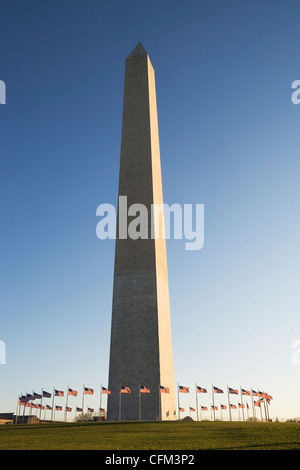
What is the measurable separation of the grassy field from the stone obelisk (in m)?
9.67

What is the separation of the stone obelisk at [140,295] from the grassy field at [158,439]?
967 centimetres

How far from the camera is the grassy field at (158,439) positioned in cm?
1739

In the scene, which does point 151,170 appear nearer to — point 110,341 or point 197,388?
point 110,341

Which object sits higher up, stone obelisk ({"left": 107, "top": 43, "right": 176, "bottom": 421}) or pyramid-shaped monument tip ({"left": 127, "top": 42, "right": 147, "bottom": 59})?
pyramid-shaped monument tip ({"left": 127, "top": 42, "right": 147, "bottom": 59})

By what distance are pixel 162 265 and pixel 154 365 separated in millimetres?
9065

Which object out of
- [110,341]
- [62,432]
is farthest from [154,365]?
[62,432]

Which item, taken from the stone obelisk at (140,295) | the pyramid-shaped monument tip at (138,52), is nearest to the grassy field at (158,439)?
the stone obelisk at (140,295)

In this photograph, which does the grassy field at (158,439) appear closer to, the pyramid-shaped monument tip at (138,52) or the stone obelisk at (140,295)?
the stone obelisk at (140,295)

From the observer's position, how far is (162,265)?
39.7m

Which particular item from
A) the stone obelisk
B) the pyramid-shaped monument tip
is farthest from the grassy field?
the pyramid-shaped monument tip

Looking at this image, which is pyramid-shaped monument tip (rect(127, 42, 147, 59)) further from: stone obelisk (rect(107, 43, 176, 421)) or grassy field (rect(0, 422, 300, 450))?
grassy field (rect(0, 422, 300, 450))

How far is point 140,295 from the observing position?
37094mm

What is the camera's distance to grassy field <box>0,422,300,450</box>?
1739 cm

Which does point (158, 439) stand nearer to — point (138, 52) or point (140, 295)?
point (140, 295)
